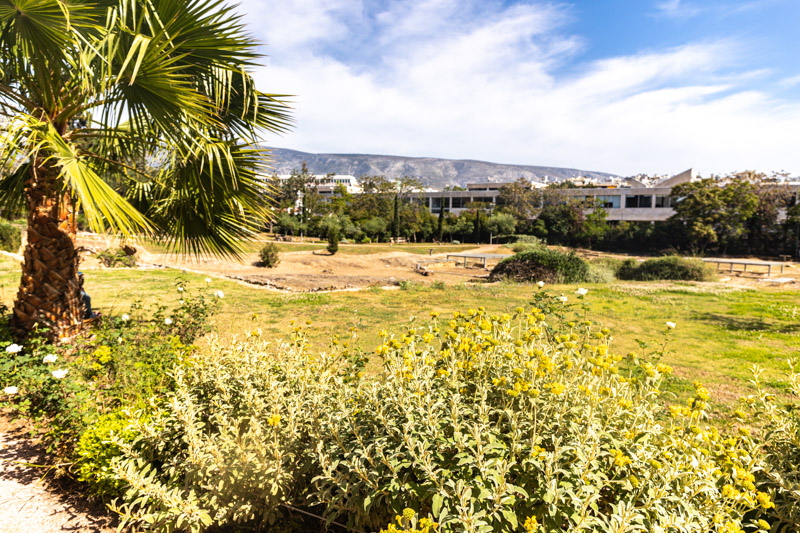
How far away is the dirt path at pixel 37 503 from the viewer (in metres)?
2.66

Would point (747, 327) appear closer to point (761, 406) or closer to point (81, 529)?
point (761, 406)

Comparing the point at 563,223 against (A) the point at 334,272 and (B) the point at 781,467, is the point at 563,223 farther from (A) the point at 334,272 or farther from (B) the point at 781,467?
(B) the point at 781,467

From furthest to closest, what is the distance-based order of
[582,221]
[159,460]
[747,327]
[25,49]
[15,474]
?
[582,221] → [747,327] → [25,49] → [15,474] → [159,460]

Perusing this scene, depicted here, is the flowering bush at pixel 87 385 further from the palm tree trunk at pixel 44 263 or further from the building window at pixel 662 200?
the building window at pixel 662 200

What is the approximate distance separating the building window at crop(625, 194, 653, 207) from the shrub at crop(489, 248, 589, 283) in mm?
48432

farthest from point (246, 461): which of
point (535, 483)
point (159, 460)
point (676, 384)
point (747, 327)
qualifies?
point (747, 327)

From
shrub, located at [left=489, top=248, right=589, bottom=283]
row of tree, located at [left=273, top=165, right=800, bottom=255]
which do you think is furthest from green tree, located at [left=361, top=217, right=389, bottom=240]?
shrub, located at [left=489, top=248, right=589, bottom=283]

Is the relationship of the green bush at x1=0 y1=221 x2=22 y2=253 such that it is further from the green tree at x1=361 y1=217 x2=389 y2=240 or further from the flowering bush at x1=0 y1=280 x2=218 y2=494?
the green tree at x1=361 y1=217 x2=389 y2=240

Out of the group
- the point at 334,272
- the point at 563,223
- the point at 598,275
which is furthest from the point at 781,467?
the point at 563,223

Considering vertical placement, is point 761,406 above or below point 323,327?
above

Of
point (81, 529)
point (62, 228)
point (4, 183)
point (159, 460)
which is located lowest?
point (81, 529)

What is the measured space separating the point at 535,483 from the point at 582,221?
168 ft

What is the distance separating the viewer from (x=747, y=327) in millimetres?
9008

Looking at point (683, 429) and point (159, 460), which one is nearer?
point (683, 429)
